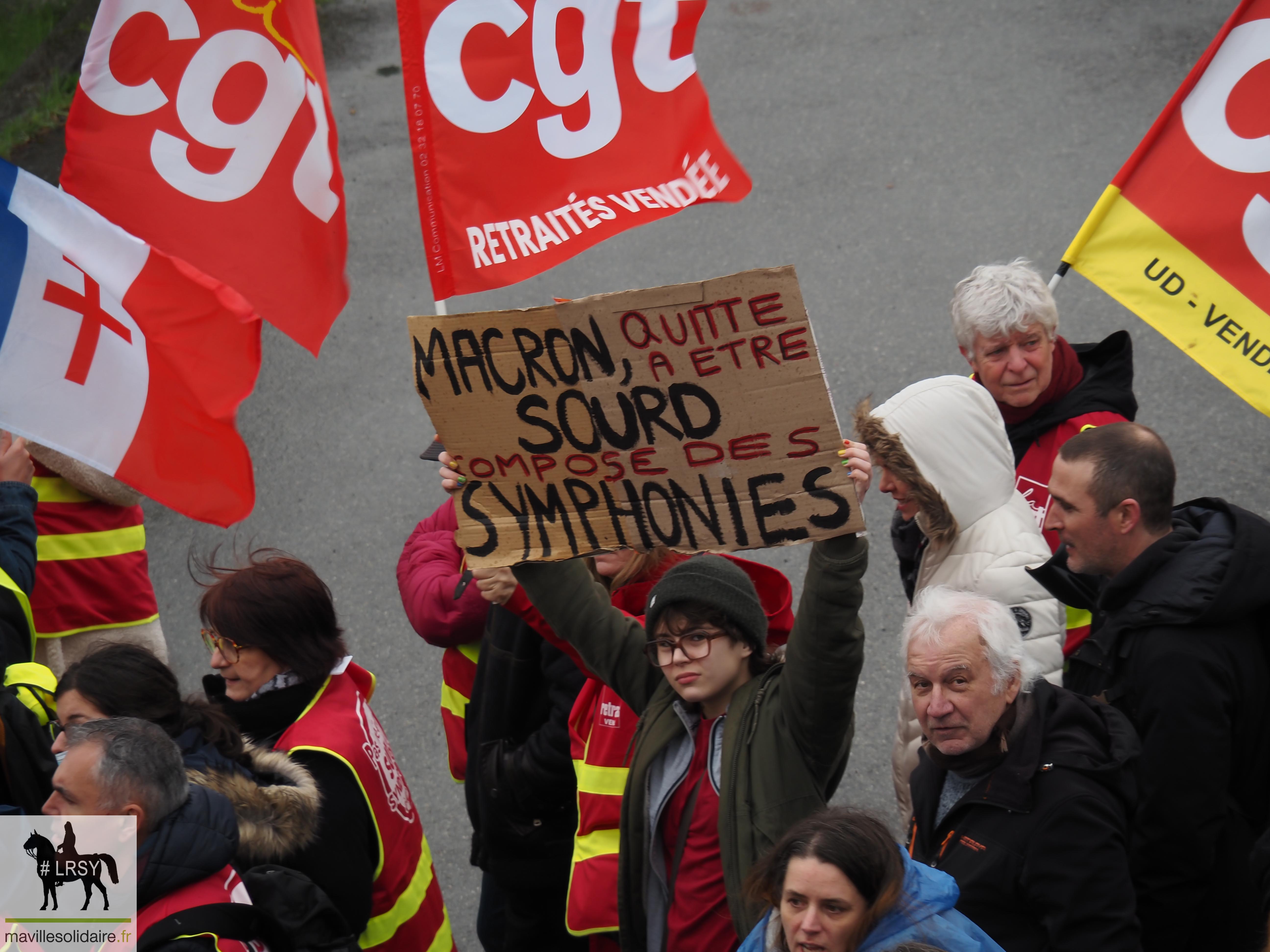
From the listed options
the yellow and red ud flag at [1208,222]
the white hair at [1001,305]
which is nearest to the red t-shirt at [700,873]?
the white hair at [1001,305]

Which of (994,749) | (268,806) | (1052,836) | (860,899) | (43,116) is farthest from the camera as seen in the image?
(43,116)

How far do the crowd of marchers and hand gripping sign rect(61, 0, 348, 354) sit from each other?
2.76 feet

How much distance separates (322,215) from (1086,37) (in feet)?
23.6

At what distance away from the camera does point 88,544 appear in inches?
153

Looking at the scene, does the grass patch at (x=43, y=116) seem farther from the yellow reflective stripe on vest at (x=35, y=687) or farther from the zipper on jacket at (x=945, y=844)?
the zipper on jacket at (x=945, y=844)

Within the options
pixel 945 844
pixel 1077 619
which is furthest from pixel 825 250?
pixel 945 844

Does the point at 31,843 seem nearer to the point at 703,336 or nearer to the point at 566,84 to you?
the point at 703,336

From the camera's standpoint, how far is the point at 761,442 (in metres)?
2.34

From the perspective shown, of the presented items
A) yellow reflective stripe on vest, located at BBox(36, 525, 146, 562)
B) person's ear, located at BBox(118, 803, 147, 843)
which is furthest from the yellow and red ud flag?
yellow reflective stripe on vest, located at BBox(36, 525, 146, 562)

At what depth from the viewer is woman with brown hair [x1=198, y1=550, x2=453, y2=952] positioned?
2.72 m

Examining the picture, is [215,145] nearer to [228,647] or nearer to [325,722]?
[228,647]

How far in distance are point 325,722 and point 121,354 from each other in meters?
1.10

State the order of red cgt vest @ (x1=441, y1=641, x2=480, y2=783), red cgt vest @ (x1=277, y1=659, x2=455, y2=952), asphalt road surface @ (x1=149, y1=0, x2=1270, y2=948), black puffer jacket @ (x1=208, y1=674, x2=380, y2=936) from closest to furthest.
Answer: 1. black puffer jacket @ (x1=208, y1=674, x2=380, y2=936)
2. red cgt vest @ (x1=277, y1=659, x2=455, y2=952)
3. red cgt vest @ (x1=441, y1=641, x2=480, y2=783)
4. asphalt road surface @ (x1=149, y1=0, x2=1270, y2=948)

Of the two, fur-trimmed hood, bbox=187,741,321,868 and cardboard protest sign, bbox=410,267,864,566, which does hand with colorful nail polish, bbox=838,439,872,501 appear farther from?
fur-trimmed hood, bbox=187,741,321,868
